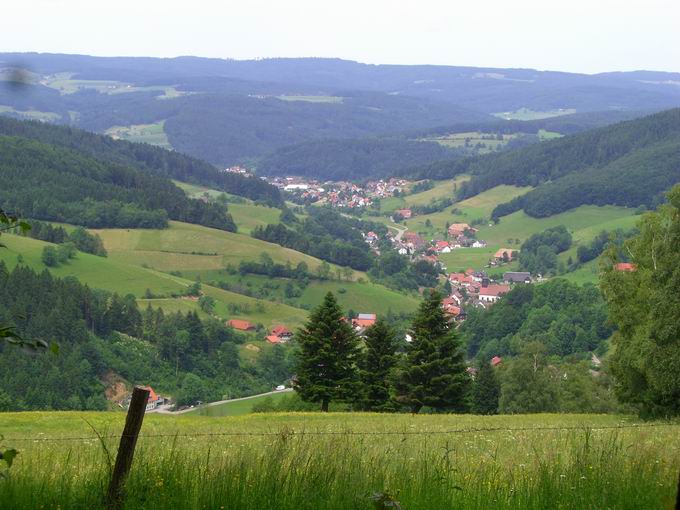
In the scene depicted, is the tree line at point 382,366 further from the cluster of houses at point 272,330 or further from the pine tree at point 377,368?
the cluster of houses at point 272,330

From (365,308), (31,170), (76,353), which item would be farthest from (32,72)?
(31,170)

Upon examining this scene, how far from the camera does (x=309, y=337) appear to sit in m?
45.6

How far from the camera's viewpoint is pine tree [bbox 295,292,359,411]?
45438mm

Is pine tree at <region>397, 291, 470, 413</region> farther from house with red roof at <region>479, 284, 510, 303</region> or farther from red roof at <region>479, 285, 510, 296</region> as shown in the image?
red roof at <region>479, 285, 510, 296</region>

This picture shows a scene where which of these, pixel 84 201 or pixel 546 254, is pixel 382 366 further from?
pixel 84 201

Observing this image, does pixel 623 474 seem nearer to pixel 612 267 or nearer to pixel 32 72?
pixel 32 72

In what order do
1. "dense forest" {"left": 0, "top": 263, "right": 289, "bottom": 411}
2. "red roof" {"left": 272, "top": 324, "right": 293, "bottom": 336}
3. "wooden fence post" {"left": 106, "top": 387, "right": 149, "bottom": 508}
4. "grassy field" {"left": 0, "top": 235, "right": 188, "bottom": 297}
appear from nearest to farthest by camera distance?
1. "wooden fence post" {"left": 106, "top": 387, "right": 149, "bottom": 508}
2. "dense forest" {"left": 0, "top": 263, "right": 289, "bottom": 411}
3. "red roof" {"left": 272, "top": 324, "right": 293, "bottom": 336}
4. "grassy field" {"left": 0, "top": 235, "right": 188, "bottom": 297}

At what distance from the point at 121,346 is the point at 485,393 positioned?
5891 cm

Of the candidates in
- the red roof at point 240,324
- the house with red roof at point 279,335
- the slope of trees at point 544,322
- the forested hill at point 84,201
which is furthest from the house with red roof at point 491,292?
the forested hill at point 84,201

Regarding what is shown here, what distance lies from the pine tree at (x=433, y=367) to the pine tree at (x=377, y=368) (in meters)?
1.60

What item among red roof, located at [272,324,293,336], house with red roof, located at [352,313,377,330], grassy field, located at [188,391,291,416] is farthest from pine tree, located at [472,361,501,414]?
red roof, located at [272,324,293,336]

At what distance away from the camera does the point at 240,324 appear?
409 feet

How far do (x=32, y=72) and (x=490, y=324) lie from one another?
12604cm

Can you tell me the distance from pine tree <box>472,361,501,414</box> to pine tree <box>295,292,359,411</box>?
19.4 metres
